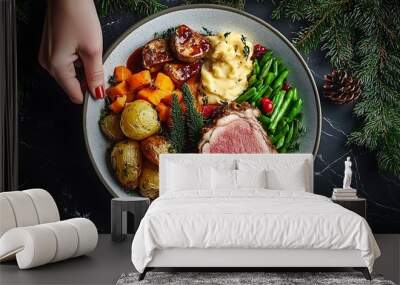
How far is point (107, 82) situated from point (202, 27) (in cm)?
122

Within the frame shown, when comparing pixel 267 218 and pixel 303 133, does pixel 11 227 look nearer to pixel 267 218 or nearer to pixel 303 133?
pixel 267 218

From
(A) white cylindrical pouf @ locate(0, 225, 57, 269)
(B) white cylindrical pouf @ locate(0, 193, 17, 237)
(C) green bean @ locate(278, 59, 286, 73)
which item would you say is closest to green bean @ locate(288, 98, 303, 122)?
A: (C) green bean @ locate(278, 59, 286, 73)

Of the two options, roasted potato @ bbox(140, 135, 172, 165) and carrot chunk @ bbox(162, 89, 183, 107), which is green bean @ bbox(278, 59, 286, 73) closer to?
carrot chunk @ bbox(162, 89, 183, 107)

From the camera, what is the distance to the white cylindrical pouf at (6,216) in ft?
21.5

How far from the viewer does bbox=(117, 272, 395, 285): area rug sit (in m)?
5.79

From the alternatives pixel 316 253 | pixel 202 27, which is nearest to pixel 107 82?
pixel 202 27

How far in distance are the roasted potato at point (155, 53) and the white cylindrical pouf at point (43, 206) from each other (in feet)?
6.62

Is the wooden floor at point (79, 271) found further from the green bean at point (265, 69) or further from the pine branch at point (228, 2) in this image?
the pine branch at point (228, 2)

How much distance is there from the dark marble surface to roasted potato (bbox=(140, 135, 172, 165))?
26.5 inches

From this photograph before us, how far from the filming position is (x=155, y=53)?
8.32 m

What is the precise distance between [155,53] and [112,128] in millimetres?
950

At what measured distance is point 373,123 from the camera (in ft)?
27.5

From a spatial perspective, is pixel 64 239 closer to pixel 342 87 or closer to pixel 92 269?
pixel 92 269

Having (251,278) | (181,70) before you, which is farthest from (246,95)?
(251,278)
